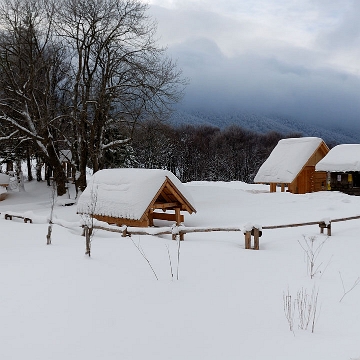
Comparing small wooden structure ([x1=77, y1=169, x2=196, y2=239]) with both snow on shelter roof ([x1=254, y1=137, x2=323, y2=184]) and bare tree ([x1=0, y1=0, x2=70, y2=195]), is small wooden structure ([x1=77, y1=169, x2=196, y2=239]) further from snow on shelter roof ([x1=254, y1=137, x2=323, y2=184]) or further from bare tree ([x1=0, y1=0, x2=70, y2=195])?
snow on shelter roof ([x1=254, y1=137, x2=323, y2=184])

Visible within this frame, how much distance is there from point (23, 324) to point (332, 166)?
2396cm

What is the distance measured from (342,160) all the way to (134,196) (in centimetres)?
1633

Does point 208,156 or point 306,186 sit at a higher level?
point 208,156

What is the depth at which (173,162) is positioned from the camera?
2303 inches

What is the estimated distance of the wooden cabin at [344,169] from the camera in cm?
2510

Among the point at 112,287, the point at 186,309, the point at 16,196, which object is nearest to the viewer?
the point at 186,309

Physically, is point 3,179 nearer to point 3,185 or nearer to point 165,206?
point 3,185

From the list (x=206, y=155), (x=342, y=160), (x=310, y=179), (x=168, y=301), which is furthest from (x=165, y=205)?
(x=206, y=155)

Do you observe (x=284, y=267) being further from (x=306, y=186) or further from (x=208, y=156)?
(x=208, y=156)

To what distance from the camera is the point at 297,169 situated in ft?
89.9

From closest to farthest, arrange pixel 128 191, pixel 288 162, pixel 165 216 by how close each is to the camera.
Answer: pixel 128 191 < pixel 165 216 < pixel 288 162

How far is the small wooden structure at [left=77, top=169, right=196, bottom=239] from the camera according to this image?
1471 cm

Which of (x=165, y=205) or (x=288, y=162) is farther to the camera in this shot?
(x=288, y=162)

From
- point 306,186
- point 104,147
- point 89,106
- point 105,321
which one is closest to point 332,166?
point 306,186
